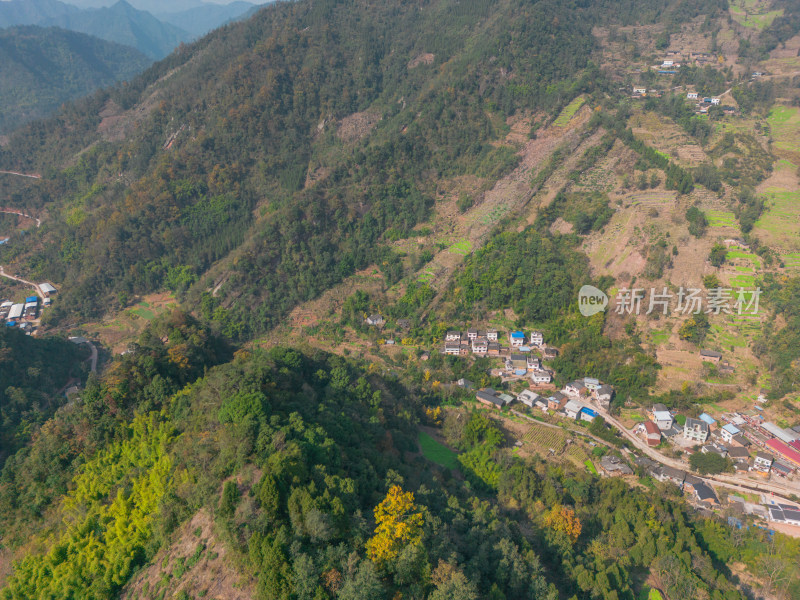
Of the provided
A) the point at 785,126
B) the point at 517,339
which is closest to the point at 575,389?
the point at 517,339

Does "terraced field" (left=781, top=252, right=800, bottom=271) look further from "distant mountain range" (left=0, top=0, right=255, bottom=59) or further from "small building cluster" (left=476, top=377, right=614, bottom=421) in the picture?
"distant mountain range" (left=0, top=0, right=255, bottom=59)

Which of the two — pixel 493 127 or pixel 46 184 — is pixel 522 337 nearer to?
pixel 493 127

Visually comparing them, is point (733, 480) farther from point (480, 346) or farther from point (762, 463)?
point (480, 346)

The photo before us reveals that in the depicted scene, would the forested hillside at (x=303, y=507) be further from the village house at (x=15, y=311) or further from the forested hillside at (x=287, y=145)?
the village house at (x=15, y=311)

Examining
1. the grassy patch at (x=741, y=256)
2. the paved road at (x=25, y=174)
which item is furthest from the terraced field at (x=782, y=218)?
the paved road at (x=25, y=174)

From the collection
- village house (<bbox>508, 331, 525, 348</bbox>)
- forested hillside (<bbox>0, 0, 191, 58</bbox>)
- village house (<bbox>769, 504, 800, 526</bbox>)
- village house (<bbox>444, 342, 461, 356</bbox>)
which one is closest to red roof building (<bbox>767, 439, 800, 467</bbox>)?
village house (<bbox>769, 504, 800, 526</bbox>)
